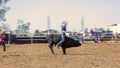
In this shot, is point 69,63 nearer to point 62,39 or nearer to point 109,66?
point 109,66

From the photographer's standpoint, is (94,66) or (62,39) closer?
(94,66)

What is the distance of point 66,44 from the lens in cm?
2034

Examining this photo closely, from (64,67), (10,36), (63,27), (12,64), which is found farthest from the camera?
(10,36)

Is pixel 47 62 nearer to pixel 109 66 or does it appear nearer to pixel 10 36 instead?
pixel 109 66

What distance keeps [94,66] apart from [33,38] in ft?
68.3

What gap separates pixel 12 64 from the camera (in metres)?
15.0

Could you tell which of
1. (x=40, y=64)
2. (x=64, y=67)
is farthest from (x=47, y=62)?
(x=64, y=67)

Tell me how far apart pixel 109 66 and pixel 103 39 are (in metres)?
21.0

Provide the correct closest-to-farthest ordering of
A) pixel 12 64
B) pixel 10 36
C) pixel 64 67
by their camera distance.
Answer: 1. pixel 64 67
2. pixel 12 64
3. pixel 10 36

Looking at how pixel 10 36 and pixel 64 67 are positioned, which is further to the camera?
pixel 10 36

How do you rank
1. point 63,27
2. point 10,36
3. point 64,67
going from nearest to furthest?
point 64,67, point 63,27, point 10,36

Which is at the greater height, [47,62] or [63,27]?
[63,27]

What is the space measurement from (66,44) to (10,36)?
1430 cm

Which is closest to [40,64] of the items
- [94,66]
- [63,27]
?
[94,66]
